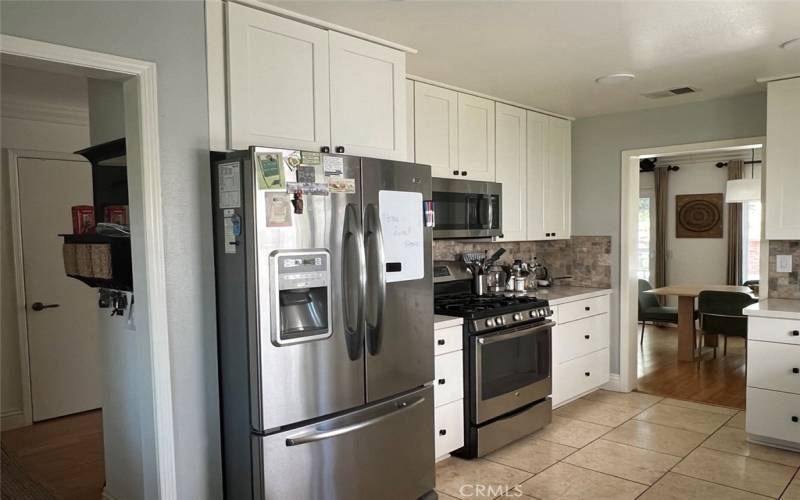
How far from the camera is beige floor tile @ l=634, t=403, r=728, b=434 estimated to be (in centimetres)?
405

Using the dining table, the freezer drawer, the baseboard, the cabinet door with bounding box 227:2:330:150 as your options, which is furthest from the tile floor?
the cabinet door with bounding box 227:2:330:150

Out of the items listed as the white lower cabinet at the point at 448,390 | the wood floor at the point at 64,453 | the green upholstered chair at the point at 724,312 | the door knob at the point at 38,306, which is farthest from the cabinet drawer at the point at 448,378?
the green upholstered chair at the point at 724,312

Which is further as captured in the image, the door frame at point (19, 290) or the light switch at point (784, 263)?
the door frame at point (19, 290)

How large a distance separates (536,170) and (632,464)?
2.36 m

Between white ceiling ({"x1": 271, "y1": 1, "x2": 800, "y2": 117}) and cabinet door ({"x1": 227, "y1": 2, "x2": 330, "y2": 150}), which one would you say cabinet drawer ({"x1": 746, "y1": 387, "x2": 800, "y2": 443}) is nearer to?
white ceiling ({"x1": 271, "y1": 1, "x2": 800, "y2": 117})

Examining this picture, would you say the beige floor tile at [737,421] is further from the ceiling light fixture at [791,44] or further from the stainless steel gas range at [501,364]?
the ceiling light fixture at [791,44]

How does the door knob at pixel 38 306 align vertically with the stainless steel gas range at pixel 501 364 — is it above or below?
above

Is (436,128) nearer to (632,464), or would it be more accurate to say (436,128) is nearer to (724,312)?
(632,464)

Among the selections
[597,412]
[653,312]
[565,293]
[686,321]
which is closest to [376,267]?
[565,293]

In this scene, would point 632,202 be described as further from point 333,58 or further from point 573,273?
point 333,58

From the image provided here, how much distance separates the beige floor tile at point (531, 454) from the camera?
11.3 feet

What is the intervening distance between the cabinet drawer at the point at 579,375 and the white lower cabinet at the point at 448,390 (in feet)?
3.90

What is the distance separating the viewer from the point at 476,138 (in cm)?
408
